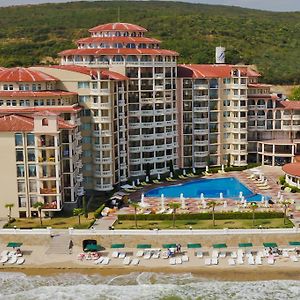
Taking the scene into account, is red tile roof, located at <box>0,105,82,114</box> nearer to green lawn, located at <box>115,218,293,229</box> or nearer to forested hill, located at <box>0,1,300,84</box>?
green lawn, located at <box>115,218,293,229</box>

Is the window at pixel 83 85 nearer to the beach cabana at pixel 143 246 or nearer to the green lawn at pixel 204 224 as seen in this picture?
the green lawn at pixel 204 224

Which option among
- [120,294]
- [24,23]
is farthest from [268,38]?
[120,294]

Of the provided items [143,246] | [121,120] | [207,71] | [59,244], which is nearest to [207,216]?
[143,246]

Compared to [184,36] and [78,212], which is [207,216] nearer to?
[78,212]

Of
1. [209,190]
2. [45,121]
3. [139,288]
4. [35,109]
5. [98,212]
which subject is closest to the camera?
[139,288]

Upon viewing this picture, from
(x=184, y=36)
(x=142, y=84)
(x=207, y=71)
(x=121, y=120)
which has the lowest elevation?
(x=121, y=120)

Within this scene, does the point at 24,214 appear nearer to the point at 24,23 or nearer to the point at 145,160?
the point at 145,160

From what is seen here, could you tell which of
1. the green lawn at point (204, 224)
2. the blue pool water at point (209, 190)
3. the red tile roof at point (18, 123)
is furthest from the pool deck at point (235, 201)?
the red tile roof at point (18, 123)
